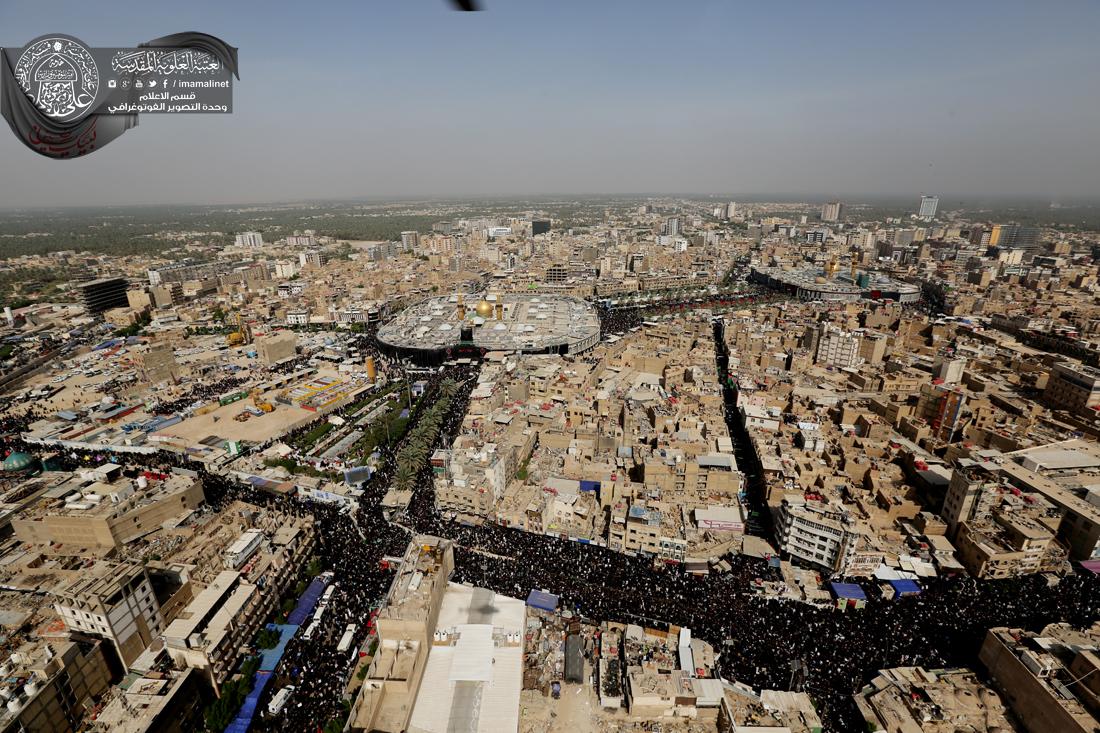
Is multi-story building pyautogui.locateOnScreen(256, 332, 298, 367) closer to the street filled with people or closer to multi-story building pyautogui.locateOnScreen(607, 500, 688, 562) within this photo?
the street filled with people

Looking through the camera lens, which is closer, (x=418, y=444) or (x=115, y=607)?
(x=115, y=607)

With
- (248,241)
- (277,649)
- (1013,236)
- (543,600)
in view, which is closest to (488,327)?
(543,600)

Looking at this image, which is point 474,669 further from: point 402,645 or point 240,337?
point 240,337

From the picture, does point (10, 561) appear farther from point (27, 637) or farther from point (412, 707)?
point (412, 707)

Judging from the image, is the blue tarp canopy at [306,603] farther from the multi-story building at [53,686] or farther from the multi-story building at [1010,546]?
the multi-story building at [1010,546]

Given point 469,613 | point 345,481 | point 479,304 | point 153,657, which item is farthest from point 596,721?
point 479,304
